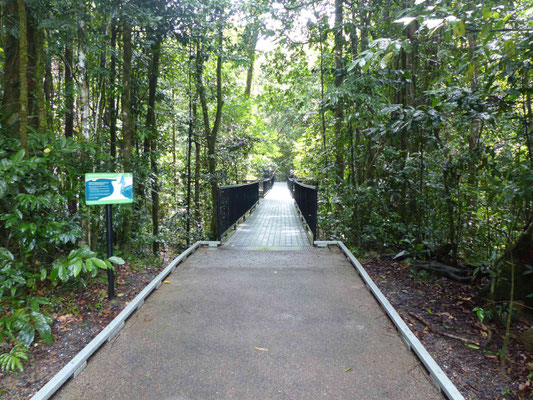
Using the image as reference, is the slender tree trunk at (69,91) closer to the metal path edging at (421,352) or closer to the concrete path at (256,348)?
the concrete path at (256,348)

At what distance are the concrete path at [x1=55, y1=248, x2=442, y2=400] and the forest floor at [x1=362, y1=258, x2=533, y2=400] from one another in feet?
1.23

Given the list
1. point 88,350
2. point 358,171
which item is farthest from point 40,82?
point 358,171

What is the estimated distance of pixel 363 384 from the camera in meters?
2.27

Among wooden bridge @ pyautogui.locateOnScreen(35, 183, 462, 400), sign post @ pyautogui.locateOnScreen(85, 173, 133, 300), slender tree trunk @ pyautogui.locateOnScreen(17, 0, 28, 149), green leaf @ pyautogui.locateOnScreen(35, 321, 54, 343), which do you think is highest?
slender tree trunk @ pyautogui.locateOnScreen(17, 0, 28, 149)

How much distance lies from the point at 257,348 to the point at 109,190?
7.69 feet

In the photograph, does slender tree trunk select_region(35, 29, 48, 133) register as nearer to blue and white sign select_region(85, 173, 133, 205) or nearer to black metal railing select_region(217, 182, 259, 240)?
blue and white sign select_region(85, 173, 133, 205)

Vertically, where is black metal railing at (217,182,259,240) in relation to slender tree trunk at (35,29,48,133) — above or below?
below

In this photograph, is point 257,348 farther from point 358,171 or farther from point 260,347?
point 358,171

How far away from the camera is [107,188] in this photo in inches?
137

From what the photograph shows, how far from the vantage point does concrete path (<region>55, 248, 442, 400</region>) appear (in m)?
2.22

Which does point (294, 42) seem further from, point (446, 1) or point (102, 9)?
point (446, 1)

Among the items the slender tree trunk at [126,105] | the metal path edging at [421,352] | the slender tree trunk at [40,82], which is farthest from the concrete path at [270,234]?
the slender tree trunk at [40,82]

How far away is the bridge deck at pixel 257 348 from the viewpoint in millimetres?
2225

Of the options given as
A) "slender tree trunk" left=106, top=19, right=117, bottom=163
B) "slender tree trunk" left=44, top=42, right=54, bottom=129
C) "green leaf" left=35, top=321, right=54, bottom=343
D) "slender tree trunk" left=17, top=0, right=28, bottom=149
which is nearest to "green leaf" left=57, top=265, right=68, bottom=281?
"green leaf" left=35, top=321, right=54, bottom=343
